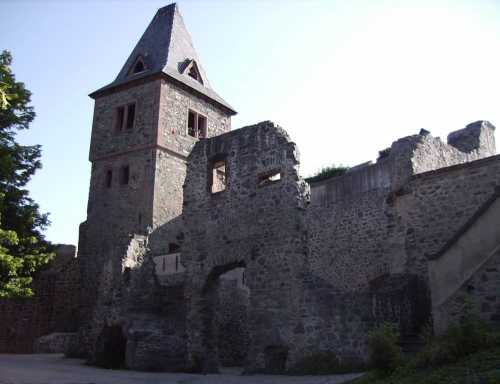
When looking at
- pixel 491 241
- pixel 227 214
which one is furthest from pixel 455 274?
pixel 227 214

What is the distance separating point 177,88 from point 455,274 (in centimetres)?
1974

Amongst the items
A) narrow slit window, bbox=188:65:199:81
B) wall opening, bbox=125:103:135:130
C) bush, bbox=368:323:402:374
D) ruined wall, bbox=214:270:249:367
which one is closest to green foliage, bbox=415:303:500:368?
bush, bbox=368:323:402:374

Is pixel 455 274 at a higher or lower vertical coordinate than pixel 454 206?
lower

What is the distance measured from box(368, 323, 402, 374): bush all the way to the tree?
973 centimetres

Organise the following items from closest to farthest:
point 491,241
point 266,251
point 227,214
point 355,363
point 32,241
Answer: point 491,241, point 355,363, point 266,251, point 227,214, point 32,241

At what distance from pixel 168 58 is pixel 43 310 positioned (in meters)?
13.3

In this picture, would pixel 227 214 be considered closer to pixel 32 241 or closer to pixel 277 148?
pixel 277 148

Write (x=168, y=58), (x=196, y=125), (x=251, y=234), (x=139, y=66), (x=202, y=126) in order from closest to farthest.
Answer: (x=251, y=234), (x=168, y=58), (x=196, y=125), (x=202, y=126), (x=139, y=66)

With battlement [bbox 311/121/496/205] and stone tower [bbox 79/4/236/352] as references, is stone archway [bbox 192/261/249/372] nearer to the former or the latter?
battlement [bbox 311/121/496/205]

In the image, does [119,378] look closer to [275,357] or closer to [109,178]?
[275,357]

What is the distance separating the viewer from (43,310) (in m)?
23.6

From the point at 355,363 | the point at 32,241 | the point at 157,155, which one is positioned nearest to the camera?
the point at 355,363

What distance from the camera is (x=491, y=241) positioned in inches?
390

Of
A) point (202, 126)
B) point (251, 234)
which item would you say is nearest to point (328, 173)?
point (202, 126)
